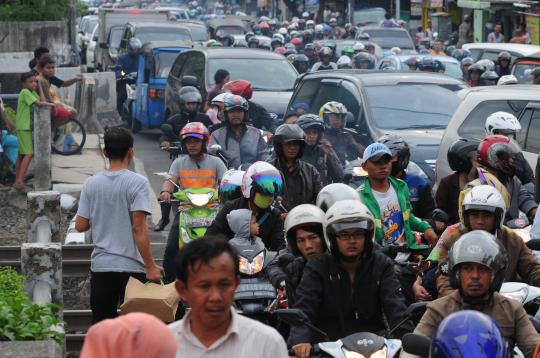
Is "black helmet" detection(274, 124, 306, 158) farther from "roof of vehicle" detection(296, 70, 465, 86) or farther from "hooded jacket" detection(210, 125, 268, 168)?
"roof of vehicle" detection(296, 70, 465, 86)

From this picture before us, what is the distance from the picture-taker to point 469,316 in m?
4.50

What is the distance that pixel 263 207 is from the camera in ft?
30.4

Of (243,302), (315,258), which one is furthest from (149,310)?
(315,258)

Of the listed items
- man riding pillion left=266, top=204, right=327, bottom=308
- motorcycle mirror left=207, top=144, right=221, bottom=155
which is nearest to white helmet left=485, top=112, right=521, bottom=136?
motorcycle mirror left=207, top=144, right=221, bottom=155

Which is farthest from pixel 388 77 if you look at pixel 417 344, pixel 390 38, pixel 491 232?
pixel 390 38

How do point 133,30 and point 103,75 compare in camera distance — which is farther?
point 133,30

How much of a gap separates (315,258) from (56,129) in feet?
46.1

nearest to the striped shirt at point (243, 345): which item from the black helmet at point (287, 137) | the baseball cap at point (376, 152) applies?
the baseball cap at point (376, 152)

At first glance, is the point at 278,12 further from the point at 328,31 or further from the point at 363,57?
the point at 363,57

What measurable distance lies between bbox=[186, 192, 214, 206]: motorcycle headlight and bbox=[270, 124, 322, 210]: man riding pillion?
65cm

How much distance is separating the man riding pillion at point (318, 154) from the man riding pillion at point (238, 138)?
3.73 ft

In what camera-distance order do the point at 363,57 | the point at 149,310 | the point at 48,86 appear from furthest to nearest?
the point at 363,57 → the point at 48,86 → the point at 149,310

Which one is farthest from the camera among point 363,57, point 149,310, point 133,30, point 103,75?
point 133,30

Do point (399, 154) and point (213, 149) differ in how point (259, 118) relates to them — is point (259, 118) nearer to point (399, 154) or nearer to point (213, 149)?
point (213, 149)
